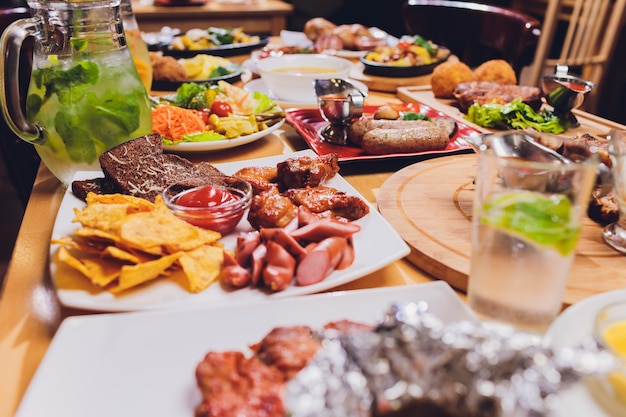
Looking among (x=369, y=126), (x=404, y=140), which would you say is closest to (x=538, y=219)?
(x=404, y=140)

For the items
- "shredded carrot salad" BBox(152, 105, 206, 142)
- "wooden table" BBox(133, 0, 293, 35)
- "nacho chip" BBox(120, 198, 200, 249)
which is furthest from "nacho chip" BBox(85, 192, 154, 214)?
"wooden table" BBox(133, 0, 293, 35)

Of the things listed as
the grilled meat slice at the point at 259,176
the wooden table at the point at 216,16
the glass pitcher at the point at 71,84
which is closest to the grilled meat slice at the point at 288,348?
the grilled meat slice at the point at 259,176

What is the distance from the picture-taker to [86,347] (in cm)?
97

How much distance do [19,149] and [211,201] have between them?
2.42 m

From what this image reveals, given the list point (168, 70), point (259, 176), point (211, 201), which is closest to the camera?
point (211, 201)

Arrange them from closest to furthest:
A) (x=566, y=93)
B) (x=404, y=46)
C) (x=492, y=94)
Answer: (x=566, y=93) → (x=492, y=94) → (x=404, y=46)

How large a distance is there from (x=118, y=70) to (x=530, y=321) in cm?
149

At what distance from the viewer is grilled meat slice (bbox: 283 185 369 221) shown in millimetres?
1522

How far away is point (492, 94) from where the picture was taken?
272 cm

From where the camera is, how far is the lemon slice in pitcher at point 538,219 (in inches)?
38.5

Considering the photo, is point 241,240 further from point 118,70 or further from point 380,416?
point 118,70

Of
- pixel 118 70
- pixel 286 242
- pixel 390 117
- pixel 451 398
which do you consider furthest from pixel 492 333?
pixel 390 117

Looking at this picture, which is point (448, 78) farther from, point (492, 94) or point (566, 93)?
point (566, 93)

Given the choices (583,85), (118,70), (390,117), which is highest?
(118,70)
